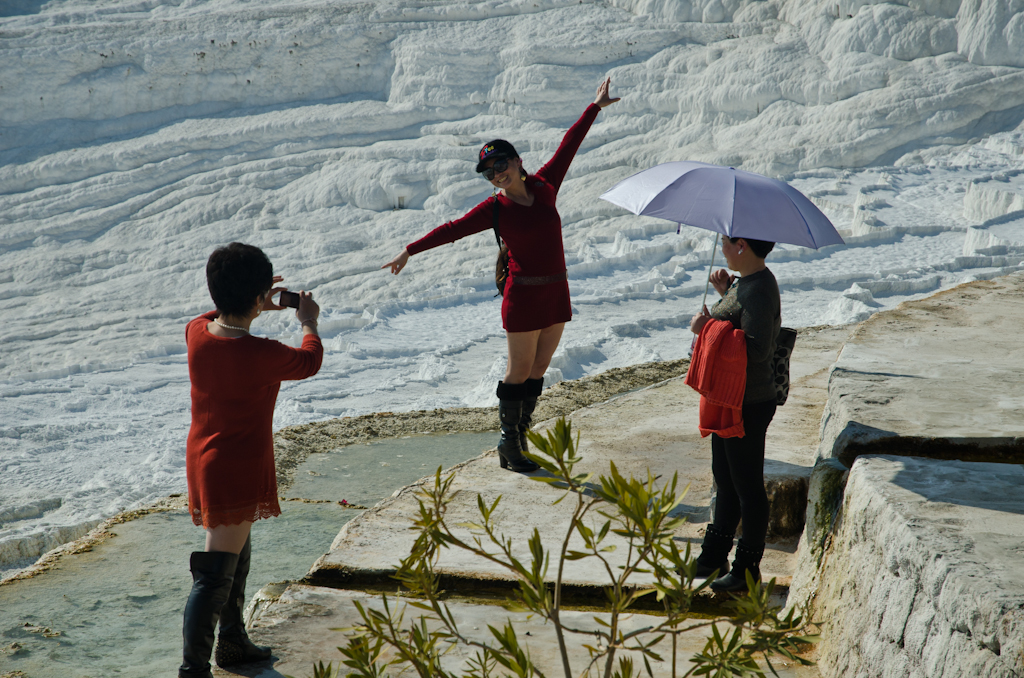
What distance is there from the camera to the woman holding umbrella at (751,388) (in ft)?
7.82

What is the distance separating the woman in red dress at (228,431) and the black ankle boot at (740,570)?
131 centimetres

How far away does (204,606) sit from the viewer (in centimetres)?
207

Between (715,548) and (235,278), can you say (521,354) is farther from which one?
(235,278)

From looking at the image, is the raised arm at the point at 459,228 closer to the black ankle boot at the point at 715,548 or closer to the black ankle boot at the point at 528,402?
the black ankle boot at the point at 528,402

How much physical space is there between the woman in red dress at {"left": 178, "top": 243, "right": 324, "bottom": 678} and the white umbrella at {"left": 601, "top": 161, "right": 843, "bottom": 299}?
49.7 inches

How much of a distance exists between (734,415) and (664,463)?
1377 millimetres

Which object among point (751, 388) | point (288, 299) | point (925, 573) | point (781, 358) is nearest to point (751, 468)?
point (751, 388)

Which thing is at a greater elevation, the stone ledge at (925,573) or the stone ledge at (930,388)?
the stone ledge at (930,388)

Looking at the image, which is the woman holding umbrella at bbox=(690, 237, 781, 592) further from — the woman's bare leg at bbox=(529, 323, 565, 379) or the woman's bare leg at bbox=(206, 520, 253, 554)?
the woman's bare leg at bbox=(206, 520, 253, 554)

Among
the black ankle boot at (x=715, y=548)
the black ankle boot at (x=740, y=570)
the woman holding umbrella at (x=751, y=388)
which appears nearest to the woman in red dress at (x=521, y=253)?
the woman holding umbrella at (x=751, y=388)

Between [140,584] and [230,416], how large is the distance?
1.90 m

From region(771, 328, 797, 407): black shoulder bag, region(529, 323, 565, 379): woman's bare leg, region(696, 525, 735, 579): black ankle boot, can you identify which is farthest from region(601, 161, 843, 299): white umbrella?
region(696, 525, 735, 579): black ankle boot

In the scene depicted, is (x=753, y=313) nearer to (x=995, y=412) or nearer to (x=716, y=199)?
(x=716, y=199)

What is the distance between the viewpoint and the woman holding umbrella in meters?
2.38
